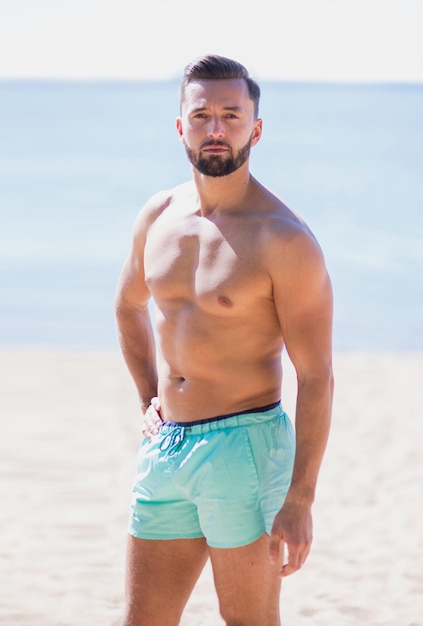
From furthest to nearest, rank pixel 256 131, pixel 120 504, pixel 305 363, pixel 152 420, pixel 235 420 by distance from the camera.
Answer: pixel 120 504, pixel 152 420, pixel 256 131, pixel 235 420, pixel 305 363

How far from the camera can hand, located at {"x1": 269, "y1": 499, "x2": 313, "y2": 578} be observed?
110 inches

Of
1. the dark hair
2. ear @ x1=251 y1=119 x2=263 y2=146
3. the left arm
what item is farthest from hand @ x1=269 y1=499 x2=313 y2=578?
the dark hair

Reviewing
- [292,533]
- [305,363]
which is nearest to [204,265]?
[305,363]

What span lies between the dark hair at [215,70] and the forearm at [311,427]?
0.78 m

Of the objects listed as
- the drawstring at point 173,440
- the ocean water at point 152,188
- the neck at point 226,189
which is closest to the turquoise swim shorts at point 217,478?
the drawstring at point 173,440

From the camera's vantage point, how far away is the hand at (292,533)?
9.15 feet

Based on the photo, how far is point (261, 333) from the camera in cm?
299

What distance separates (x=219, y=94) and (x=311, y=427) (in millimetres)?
873

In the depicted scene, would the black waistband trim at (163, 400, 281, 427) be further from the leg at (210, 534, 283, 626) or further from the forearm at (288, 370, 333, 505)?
the leg at (210, 534, 283, 626)

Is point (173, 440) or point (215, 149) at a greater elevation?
point (215, 149)

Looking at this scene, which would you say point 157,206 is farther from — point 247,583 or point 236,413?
point 247,583

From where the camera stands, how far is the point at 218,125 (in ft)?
9.73

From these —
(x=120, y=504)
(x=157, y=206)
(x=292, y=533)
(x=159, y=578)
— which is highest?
(x=157, y=206)

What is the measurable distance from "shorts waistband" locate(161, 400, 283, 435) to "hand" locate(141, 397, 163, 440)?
14 centimetres
